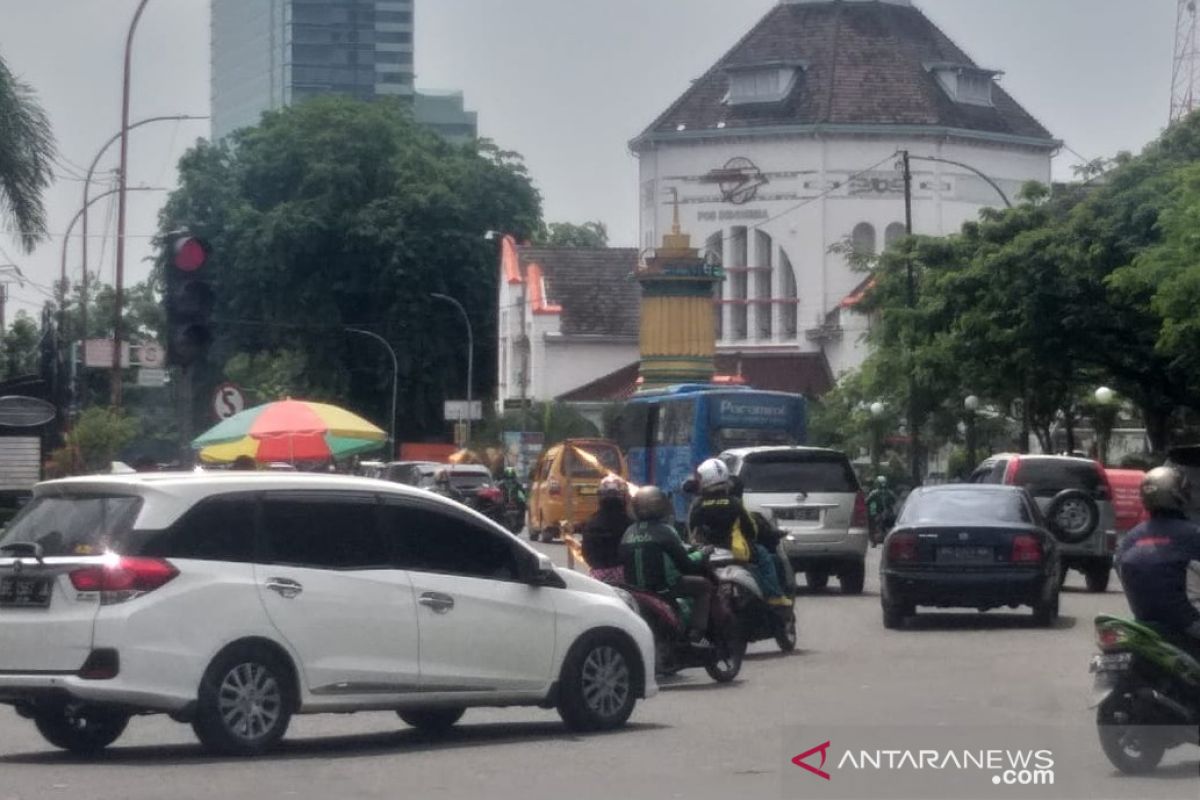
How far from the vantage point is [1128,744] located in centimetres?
1251

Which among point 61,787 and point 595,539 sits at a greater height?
point 595,539

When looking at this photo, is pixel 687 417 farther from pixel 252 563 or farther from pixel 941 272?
pixel 252 563

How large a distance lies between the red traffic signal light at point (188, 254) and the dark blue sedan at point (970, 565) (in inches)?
409

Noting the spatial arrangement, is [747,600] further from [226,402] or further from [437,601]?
[226,402]

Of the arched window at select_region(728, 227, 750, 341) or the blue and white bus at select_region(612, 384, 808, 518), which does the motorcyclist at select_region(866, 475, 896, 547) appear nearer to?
the blue and white bus at select_region(612, 384, 808, 518)

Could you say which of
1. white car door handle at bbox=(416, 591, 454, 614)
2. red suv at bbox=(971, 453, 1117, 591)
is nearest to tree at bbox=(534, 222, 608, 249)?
red suv at bbox=(971, 453, 1117, 591)

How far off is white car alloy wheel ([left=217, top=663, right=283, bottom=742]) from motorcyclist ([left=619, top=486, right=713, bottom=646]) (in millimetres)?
4721

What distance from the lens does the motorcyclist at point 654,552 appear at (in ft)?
59.1

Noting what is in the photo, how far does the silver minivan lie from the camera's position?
101 ft

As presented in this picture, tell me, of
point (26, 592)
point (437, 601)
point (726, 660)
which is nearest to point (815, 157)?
point (726, 660)

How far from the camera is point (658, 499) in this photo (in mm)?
18109

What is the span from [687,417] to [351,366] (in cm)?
4020

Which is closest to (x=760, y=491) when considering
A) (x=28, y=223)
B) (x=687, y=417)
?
(x=28, y=223)

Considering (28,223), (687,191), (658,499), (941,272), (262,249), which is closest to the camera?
(658,499)
